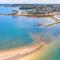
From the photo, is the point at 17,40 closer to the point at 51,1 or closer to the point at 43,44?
the point at 43,44

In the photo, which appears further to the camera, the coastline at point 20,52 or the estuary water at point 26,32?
the estuary water at point 26,32

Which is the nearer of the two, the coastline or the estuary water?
the coastline

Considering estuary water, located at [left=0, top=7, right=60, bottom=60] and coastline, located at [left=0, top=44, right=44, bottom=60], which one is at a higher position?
estuary water, located at [left=0, top=7, right=60, bottom=60]

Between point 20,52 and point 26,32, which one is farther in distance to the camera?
point 26,32

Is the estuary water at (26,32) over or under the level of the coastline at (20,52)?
over

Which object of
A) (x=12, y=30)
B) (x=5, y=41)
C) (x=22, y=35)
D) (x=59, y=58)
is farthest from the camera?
(x=12, y=30)

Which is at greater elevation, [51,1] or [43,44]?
[51,1]

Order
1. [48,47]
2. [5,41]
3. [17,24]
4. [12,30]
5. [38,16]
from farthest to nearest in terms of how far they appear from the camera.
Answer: [38,16], [17,24], [12,30], [5,41], [48,47]

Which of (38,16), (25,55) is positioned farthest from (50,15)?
(25,55)
